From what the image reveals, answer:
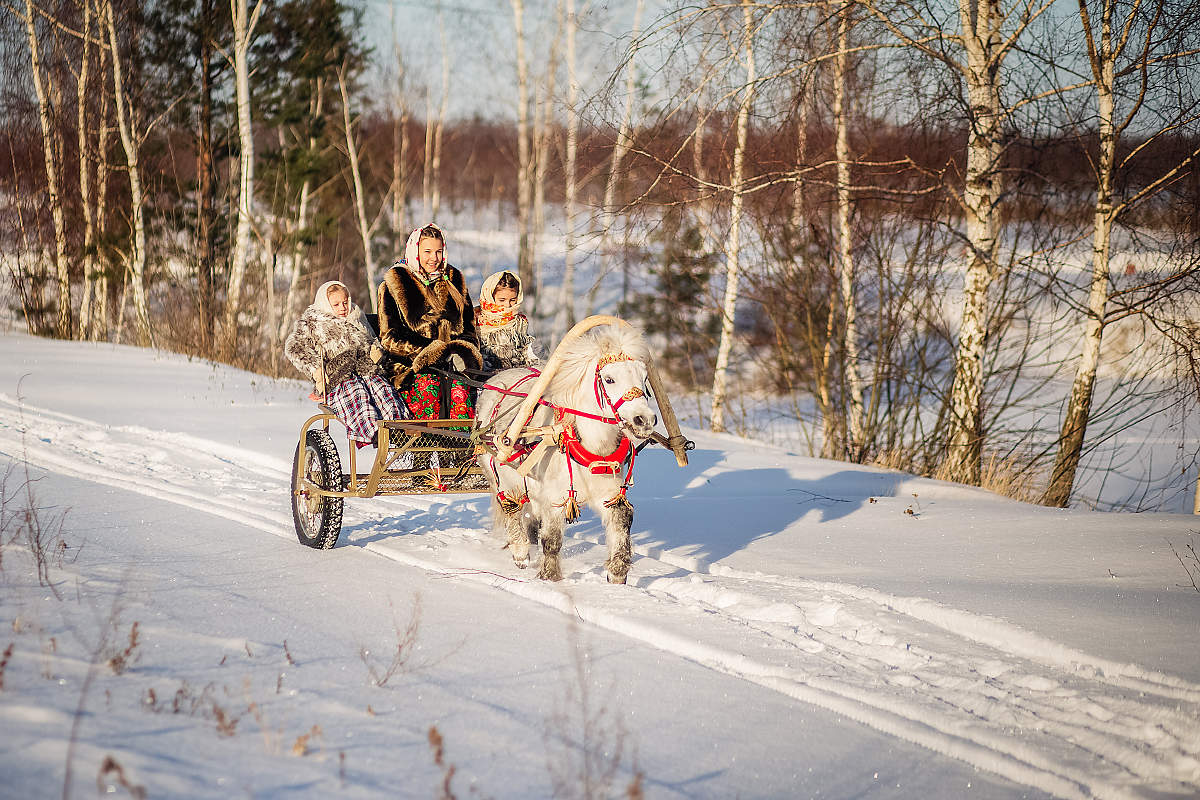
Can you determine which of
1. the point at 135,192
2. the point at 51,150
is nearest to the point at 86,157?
the point at 51,150

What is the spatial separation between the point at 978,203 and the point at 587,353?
5.59 metres

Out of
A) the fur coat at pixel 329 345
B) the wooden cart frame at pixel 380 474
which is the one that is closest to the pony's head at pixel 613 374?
the wooden cart frame at pixel 380 474

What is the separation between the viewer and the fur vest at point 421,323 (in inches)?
271

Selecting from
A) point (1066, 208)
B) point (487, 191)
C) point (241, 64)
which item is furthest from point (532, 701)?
point (487, 191)

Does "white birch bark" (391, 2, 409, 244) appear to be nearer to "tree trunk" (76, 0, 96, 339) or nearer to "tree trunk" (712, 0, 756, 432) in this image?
"tree trunk" (76, 0, 96, 339)

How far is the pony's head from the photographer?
482 centimetres

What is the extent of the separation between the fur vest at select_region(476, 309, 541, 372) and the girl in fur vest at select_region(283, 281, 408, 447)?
909 mm

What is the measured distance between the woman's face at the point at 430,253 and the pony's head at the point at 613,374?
6.88 ft

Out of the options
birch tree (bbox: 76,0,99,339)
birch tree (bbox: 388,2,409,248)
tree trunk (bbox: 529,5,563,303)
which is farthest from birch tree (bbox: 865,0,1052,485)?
birch tree (bbox: 388,2,409,248)

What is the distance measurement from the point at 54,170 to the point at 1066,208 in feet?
74.0

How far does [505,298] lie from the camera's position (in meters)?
7.15

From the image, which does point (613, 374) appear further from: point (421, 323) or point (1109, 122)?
point (1109, 122)

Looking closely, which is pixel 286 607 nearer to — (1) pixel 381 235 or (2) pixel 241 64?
(2) pixel 241 64

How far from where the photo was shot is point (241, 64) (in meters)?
19.6
